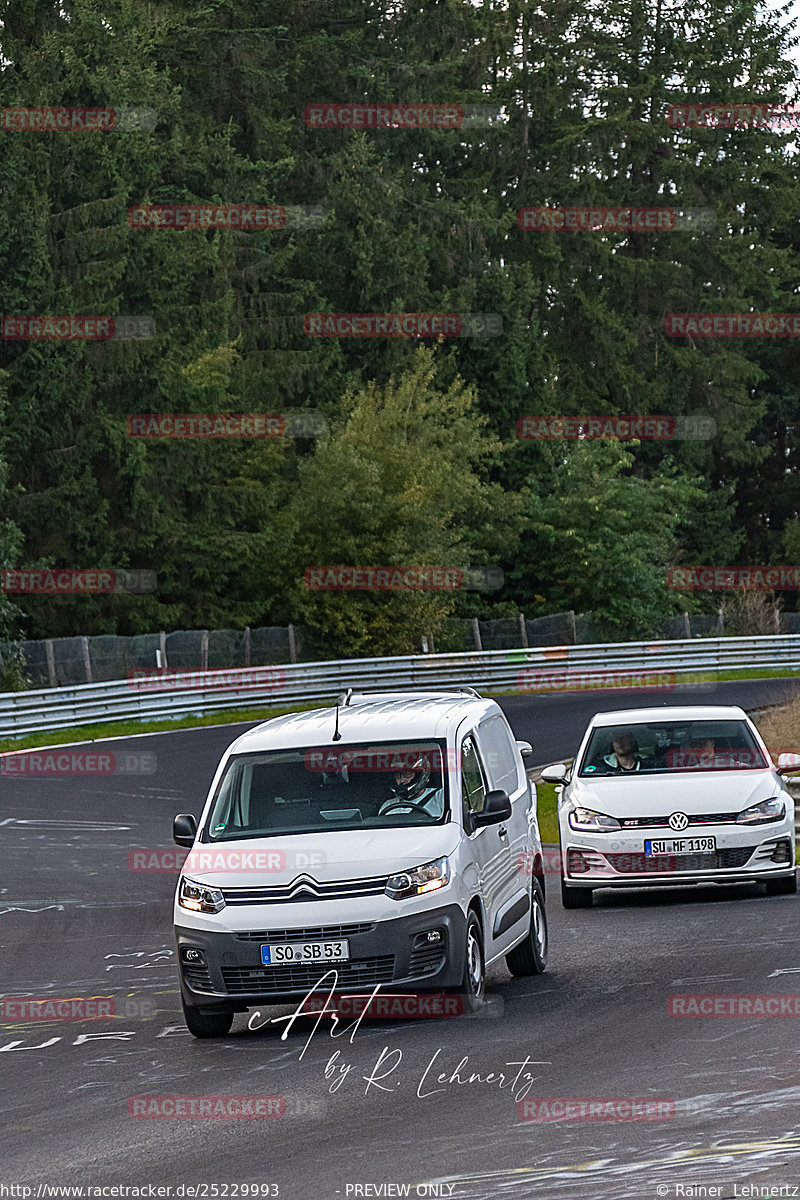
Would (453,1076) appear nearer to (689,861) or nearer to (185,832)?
(185,832)

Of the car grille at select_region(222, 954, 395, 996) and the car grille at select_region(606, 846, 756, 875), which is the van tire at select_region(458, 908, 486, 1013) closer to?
the car grille at select_region(222, 954, 395, 996)

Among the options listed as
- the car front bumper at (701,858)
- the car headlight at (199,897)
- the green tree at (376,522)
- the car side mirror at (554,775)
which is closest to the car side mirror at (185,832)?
the car headlight at (199,897)

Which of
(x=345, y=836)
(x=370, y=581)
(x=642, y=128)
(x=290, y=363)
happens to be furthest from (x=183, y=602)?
(x=345, y=836)

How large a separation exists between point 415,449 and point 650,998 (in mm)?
41942

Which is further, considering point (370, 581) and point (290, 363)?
point (290, 363)

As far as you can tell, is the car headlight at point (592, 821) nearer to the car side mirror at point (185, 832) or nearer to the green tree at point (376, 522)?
the car side mirror at point (185, 832)

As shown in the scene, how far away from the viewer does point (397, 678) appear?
140ft

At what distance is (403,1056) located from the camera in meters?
9.26

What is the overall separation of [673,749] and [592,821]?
133cm

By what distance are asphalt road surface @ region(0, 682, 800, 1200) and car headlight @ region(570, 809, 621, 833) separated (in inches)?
28.9

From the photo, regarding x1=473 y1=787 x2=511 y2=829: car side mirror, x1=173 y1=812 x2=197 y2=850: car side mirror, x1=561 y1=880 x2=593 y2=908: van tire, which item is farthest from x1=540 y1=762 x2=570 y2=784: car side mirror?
x1=173 y1=812 x2=197 y2=850: car side mirror

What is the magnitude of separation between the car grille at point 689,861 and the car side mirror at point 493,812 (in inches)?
170

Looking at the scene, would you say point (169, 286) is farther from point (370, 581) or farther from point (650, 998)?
point (650, 998)

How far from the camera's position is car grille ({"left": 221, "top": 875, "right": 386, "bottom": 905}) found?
10.1 meters
